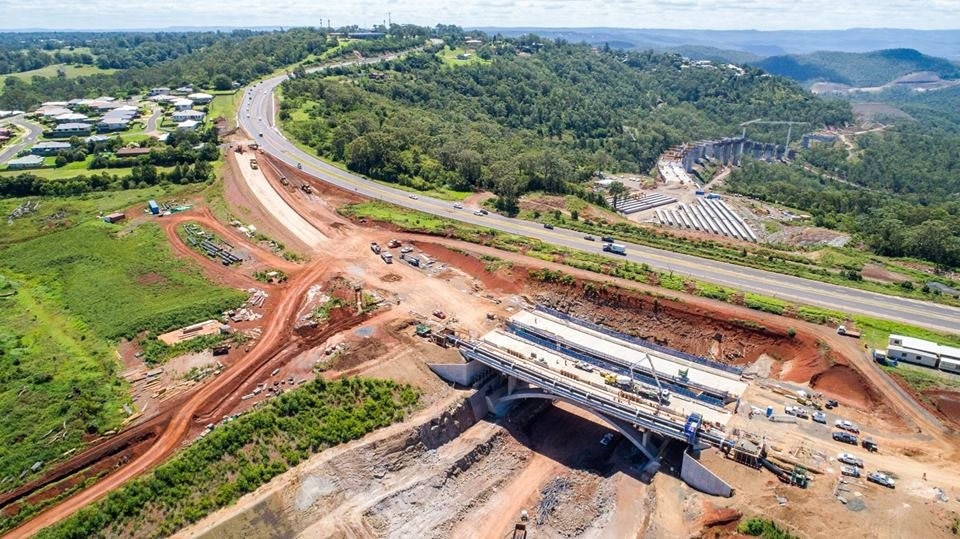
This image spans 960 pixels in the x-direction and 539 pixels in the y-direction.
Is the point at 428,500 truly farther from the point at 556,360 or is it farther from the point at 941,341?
the point at 941,341

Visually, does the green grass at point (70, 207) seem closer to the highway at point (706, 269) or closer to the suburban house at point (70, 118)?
the highway at point (706, 269)

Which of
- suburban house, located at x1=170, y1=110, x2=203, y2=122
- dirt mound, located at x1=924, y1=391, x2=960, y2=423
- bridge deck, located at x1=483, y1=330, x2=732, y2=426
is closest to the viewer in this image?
dirt mound, located at x1=924, y1=391, x2=960, y2=423

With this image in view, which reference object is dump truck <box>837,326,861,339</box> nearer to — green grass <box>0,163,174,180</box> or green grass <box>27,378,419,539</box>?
green grass <box>27,378,419,539</box>

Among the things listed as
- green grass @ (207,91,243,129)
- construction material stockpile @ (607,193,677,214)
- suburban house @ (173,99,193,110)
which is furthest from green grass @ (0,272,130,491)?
suburban house @ (173,99,193,110)

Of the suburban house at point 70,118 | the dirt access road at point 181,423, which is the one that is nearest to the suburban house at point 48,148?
the suburban house at point 70,118

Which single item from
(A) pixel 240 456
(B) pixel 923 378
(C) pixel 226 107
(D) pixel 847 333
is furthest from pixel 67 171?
(B) pixel 923 378

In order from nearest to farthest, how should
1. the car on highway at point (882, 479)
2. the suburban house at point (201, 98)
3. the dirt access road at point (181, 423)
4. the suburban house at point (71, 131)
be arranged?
1. the dirt access road at point (181, 423)
2. the car on highway at point (882, 479)
3. the suburban house at point (71, 131)
4. the suburban house at point (201, 98)
